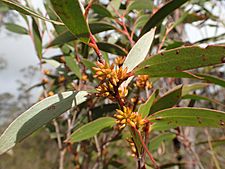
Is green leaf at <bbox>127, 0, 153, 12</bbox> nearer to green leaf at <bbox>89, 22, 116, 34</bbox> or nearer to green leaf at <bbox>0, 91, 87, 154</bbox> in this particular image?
green leaf at <bbox>89, 22, 116, 34</bbox>

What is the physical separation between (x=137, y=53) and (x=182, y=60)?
0.11 metres

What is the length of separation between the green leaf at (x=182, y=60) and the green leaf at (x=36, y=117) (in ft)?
0.42

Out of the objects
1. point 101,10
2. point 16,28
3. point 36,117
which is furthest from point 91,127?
point 16,28

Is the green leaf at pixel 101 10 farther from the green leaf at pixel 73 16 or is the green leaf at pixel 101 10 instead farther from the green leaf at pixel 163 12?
the green leaf at pixel 73 16

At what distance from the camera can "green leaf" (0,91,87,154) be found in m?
0.45

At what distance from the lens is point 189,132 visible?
1.32 meters

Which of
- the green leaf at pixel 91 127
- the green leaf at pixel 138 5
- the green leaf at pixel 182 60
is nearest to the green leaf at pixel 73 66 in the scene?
the green leaf at pixel 138 5

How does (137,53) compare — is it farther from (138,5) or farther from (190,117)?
(138,5)

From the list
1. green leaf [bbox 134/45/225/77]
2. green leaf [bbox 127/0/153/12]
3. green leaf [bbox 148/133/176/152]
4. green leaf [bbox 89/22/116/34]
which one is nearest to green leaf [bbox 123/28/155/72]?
green leaf [bbox 134/45/225/77]

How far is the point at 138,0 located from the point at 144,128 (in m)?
0.46

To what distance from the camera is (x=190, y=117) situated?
20.8 inches

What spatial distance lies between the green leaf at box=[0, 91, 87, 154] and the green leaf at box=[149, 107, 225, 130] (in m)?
0.15

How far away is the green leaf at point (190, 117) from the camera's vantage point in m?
0.50

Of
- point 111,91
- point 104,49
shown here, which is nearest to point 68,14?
point 111,91
